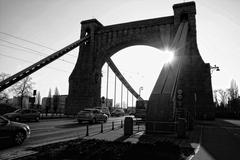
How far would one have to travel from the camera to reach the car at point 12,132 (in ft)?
25.3

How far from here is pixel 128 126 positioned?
488 inches

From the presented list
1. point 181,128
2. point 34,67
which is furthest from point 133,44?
point 181,128

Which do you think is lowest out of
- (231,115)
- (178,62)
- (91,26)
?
(231,115)

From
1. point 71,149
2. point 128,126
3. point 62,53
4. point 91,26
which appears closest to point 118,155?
point 71,149

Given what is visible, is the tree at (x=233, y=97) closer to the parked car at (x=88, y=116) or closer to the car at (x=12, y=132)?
the parked car at (x=88, y=116)

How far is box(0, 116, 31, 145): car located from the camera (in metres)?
7.71

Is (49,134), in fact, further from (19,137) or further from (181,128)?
(181,128)

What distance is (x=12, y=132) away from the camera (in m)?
8.09

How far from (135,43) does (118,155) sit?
3146cm

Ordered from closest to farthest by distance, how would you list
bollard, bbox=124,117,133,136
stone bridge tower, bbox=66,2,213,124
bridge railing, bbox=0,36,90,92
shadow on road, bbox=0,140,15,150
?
1. shadow on road, bbox=0,140,15,150
2. bollard, bbox=124,117,133,136
3. bridge railing, bbox=0,36,90,92
4. stone bridge tower, bbox=66,2,213,124

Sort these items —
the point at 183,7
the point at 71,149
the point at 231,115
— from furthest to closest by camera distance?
the point at 231,115
the point at 183,7
the point at 71,149

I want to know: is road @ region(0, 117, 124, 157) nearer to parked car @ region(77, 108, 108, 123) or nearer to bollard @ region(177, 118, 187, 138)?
parked car @ region(77, 108, 108, 123)

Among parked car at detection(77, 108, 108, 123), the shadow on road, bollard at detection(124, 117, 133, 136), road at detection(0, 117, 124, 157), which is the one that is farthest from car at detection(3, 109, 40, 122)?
bollard at detection(124, 117, 133, 136)

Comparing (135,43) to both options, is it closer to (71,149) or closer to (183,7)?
(183,7)
